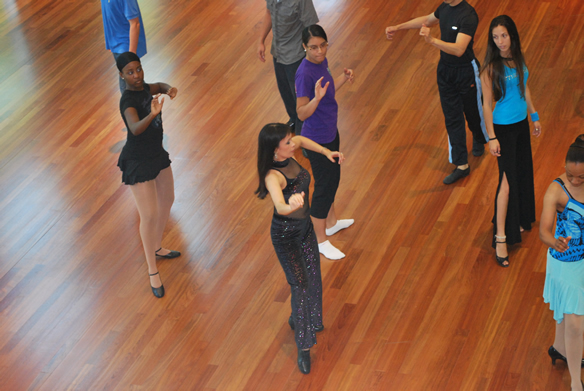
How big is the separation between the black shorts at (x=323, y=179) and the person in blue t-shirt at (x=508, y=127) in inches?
37.4

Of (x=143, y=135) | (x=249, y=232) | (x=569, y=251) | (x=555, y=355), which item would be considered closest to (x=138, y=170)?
(x=143, y=135)

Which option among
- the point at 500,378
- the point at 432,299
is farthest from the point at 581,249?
the point at 432,299

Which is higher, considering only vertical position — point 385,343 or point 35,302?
point 385,343

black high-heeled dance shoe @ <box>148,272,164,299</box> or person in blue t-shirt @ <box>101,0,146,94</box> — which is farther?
person in blue t-shirt @ <box>101,0,146,94</box>

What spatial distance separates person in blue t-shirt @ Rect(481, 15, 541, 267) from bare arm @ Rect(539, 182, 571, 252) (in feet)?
3.02

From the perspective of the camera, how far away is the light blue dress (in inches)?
128

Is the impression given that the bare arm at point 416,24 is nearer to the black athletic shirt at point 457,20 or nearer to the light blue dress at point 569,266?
the black athletic shirt at point 457,20

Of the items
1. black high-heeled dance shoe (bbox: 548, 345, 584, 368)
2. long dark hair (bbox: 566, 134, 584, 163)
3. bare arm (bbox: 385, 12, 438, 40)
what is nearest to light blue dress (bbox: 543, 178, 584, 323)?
long dark hair (bbox: 566, 134, 584, 163)

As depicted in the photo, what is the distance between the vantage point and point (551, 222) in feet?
10.5

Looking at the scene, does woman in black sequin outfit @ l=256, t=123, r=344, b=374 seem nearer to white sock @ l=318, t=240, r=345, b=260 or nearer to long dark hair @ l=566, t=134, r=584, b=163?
white sock @ l=318, t=240, r=345, b=260

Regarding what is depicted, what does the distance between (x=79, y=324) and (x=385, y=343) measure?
6.20ft

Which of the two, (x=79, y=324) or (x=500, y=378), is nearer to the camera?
(x=500, y=378)

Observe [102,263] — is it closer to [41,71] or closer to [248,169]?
[248,169]

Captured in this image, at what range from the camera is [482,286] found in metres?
4.26
